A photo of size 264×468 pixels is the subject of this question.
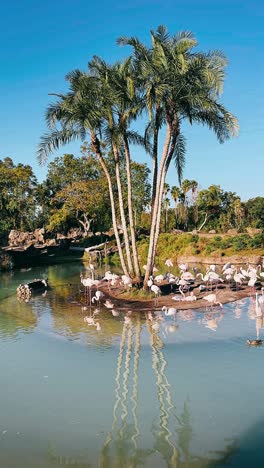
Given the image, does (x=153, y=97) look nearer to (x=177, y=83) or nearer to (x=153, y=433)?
(x=177, y=83)

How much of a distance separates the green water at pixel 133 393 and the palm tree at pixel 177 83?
661 cm

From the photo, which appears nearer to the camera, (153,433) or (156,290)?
(153,433)

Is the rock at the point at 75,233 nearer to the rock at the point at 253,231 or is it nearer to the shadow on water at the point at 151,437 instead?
the rock at the point at 253,231

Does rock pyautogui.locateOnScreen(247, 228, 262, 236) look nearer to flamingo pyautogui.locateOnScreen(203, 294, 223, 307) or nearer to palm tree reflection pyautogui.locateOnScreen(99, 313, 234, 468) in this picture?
flamingo pyautogui.locateOnScreen(203, 294, 223, 307)

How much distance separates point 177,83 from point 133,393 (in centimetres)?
1186

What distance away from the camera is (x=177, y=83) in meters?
16.8

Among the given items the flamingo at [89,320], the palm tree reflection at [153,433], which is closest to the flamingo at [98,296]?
the flamingo at [89,320]

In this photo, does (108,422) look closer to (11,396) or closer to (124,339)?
(11,396)

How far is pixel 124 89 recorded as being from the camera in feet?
57.2

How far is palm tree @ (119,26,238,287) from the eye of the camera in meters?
16.6

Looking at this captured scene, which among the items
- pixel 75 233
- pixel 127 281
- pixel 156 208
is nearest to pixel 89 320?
pixel 127 281

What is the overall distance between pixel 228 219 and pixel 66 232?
785 inches

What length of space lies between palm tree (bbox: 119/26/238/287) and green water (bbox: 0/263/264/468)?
6.61m

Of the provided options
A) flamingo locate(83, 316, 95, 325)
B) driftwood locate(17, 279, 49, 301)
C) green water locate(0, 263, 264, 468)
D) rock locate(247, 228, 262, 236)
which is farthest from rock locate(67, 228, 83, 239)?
green water locate(0, 263, 264, 468)
